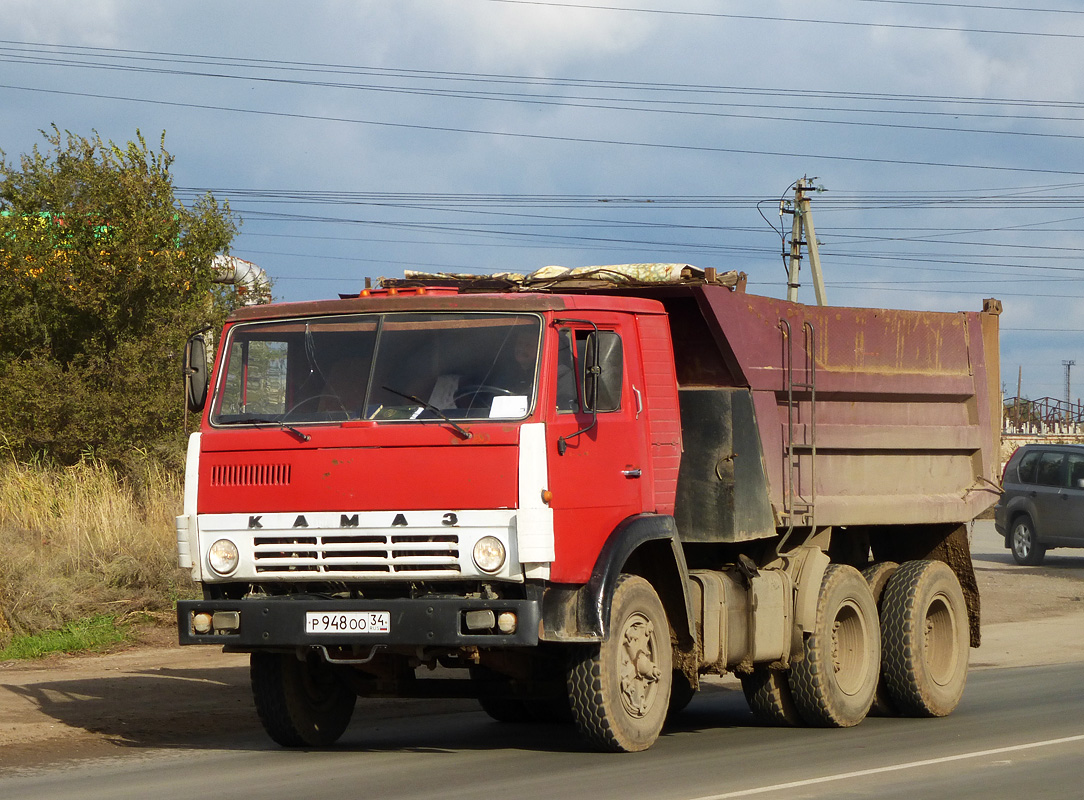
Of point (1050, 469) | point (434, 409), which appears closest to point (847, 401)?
point (434, 409)

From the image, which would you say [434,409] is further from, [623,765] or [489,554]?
[623,765]

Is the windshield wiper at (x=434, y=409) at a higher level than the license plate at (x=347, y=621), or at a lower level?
higher

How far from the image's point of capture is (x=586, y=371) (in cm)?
811

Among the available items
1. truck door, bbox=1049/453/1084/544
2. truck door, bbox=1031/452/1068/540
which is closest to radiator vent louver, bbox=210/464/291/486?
truck door, bbox=1049/453/1084/544

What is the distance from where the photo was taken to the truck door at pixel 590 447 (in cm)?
786

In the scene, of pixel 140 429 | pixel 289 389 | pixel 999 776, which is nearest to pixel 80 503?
pixel 140 429

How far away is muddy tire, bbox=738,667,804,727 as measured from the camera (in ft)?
33.8

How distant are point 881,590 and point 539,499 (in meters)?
4.56

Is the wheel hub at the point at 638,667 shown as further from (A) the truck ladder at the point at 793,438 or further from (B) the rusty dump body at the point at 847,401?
(A) the truck ladder at the point at 793,438

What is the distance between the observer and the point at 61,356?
20.1m

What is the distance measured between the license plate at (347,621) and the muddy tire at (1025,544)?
19.2 metres

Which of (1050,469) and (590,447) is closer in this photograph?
(590,447)

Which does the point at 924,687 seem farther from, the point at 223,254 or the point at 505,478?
the point at 223,254

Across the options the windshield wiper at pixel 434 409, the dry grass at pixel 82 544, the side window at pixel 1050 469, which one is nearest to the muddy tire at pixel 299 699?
the windshield wiper at pixel 434 409
